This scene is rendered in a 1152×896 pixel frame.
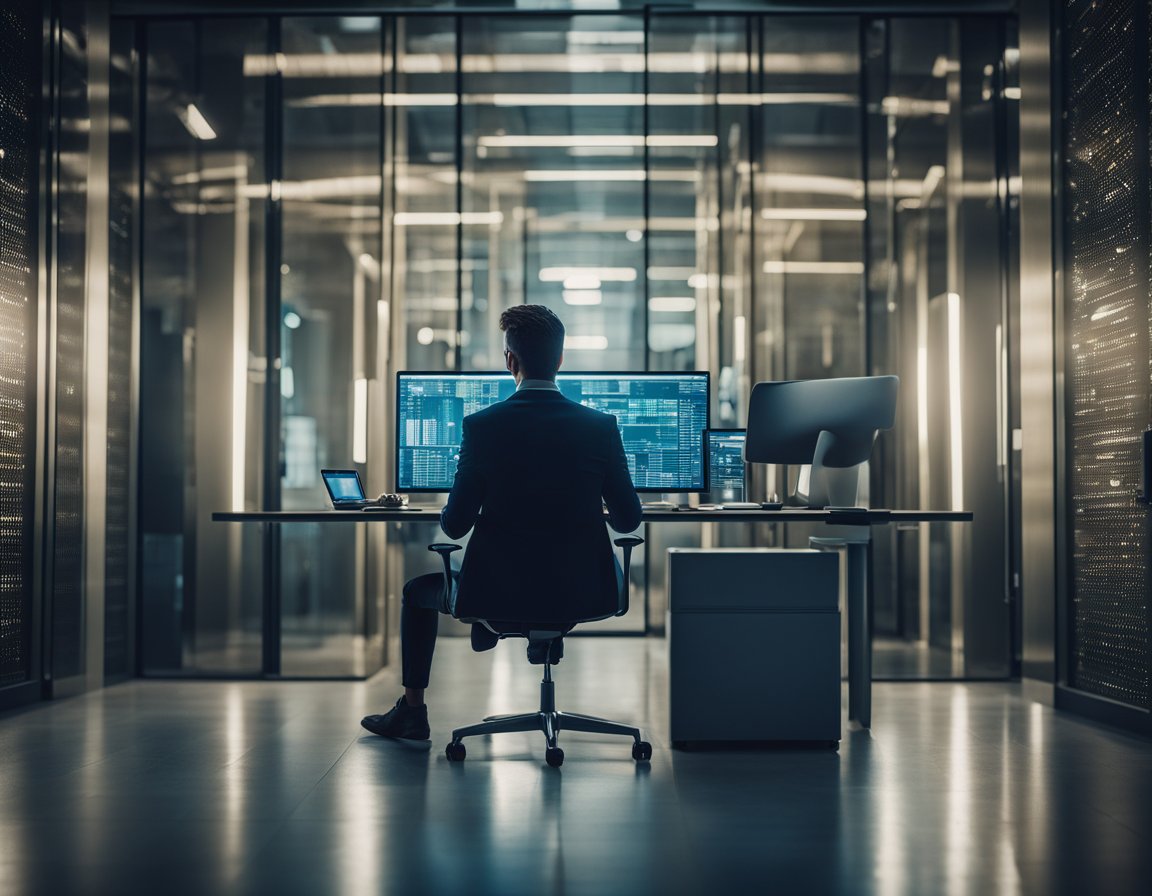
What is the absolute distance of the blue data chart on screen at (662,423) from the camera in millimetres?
4078

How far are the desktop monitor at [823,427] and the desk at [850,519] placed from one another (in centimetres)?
20

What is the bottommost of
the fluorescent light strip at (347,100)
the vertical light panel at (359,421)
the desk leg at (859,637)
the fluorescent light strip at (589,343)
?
the desk leg at (859,637)

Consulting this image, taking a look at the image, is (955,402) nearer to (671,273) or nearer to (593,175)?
(671,273)

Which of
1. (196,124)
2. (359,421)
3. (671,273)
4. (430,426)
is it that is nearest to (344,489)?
(430,426)

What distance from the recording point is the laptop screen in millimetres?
4109

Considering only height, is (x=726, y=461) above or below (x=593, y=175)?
below

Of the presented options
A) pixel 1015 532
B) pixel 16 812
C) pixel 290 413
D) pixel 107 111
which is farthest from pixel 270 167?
pixel 1015 532

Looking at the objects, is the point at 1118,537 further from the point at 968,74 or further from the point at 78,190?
the point at 78,190

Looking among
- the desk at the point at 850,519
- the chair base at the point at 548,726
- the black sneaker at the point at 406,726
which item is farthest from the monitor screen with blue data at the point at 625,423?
the chair base at the point at 548,726

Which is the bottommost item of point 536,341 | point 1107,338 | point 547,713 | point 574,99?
point 547,713

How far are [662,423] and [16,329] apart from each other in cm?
273

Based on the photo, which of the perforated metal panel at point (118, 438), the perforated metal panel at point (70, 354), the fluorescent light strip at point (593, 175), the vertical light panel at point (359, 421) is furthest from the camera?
the fluorescent light strip at point (593, 175)

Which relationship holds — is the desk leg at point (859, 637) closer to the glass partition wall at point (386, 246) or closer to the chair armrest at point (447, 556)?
the glass partition wall at point (386, 246)

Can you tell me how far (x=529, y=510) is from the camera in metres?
3.17
